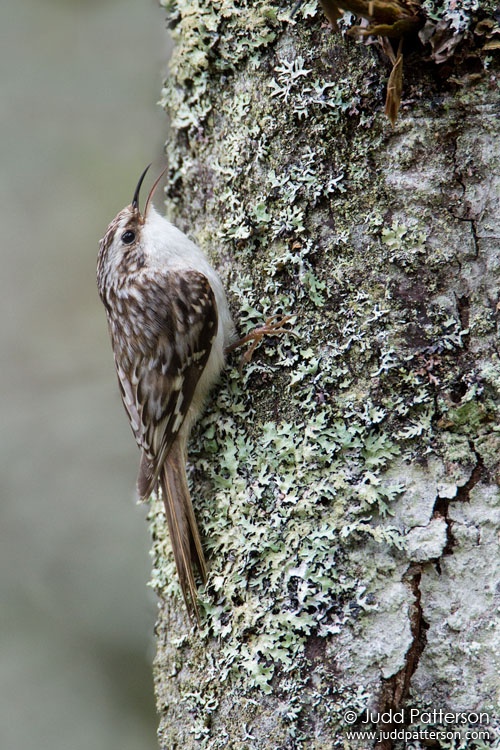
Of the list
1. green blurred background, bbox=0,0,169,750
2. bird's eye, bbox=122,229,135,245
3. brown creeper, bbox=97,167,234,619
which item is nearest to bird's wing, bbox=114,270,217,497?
brown creeper, bbox=97,167,234,619

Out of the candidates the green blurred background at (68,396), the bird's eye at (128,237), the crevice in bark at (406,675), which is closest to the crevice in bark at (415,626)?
the crevice in bark at (406,675)

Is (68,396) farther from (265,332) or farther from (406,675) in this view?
(406,675)

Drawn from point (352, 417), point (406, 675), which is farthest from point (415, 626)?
point (352, 417)

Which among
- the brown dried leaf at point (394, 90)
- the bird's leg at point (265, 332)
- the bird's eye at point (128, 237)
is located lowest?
the bird's leg at point (265, 332)

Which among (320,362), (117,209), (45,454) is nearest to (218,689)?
(320,362)

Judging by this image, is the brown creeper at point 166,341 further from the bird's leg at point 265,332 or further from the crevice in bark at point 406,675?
the crevice in bark at point 406,675

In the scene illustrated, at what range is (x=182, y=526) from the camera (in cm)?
177

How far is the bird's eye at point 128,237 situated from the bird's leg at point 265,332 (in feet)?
2.05

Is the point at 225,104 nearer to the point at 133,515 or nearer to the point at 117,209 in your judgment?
the point at 117,209

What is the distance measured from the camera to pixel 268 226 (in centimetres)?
172

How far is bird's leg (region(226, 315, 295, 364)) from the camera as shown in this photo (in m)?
1.68

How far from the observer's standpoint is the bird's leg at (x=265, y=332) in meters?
1.68

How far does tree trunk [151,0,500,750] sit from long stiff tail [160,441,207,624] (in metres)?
0.04

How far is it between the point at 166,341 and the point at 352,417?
70 centimetres
